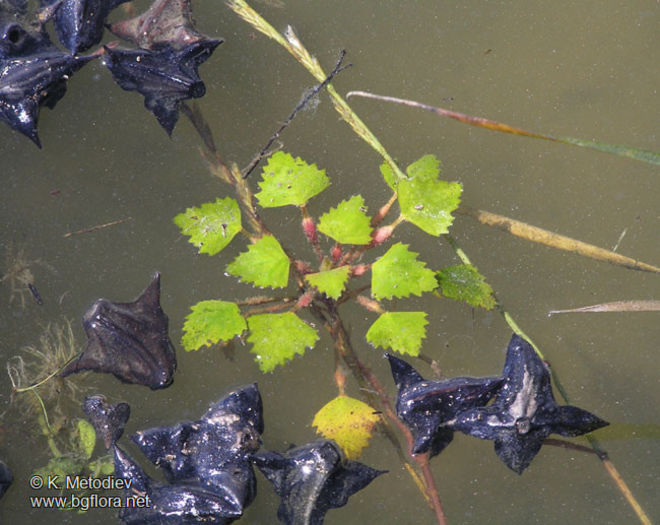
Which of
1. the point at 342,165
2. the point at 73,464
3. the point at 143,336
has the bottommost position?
the point at 73,464

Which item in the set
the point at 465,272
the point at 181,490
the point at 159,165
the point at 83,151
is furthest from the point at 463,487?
the point at 83,151

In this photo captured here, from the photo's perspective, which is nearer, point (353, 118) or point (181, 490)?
point (181, 490)

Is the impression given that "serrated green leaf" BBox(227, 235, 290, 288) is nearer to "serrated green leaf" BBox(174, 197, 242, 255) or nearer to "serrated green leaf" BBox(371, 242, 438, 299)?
"serrated green leaf" BBox(174, 197, 242, 255)

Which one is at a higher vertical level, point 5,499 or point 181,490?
point 181,490

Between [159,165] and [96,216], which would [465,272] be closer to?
[159,165]

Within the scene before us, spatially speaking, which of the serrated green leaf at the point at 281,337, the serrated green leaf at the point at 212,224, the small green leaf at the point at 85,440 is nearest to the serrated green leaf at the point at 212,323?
the serrated green leaf at the point at 281,337

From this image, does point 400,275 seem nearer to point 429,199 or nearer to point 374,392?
point 429,199
